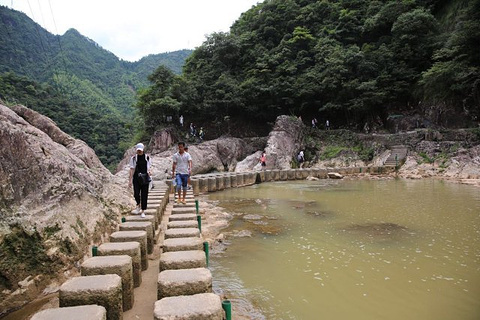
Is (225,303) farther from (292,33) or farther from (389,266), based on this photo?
(292,33)

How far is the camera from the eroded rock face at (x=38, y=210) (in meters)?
4.02

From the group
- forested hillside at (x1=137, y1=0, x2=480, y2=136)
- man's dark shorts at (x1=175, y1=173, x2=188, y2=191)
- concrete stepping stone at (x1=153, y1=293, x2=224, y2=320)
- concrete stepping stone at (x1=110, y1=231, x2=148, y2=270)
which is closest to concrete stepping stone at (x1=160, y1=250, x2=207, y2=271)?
concrete stepping stone at (x1=153, y1=293, x2=224, y2=320)

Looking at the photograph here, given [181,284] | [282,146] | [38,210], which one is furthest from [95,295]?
[282,146]

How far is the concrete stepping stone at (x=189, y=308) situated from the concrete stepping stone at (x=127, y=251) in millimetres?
1437

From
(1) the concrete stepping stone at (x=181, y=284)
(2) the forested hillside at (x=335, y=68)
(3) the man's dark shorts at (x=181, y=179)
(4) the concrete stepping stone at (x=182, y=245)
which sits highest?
(2) the forested hillside at (x=335, y=68)

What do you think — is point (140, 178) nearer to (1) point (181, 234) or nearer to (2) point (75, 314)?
(1) point (181, 234)

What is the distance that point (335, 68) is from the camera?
98.0 feet

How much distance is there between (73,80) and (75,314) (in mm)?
64871

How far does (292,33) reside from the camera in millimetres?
36781

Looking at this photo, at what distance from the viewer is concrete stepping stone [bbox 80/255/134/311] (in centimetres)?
353

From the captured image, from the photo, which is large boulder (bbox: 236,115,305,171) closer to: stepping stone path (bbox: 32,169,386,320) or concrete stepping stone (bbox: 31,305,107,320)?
stepping stone path (bbox: 32,169,386,320)

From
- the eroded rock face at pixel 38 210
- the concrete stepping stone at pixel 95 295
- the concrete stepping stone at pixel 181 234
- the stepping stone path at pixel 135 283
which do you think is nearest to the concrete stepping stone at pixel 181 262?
the stepping stone path at pixel 135 283

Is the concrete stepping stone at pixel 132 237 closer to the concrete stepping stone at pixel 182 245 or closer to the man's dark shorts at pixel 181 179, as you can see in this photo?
the concrete stepping stone at pixel 182 245

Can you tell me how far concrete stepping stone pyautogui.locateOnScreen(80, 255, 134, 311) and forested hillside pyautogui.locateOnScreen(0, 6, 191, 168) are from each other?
1318 inches
